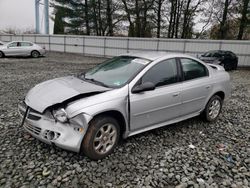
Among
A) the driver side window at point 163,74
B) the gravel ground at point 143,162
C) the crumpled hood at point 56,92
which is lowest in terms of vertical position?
the gravel ground at point 143,162

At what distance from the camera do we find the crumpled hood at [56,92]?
278cm

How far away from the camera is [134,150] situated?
10.6ft

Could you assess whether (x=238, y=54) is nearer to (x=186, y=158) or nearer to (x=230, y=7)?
(x=230, y=7)

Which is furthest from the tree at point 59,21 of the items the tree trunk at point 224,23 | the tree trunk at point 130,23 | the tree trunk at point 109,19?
the tree trunk at point 224,23

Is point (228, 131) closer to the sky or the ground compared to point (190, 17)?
closer to the ground

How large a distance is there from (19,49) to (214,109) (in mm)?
15287

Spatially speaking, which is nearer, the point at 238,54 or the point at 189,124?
the point at 189,124

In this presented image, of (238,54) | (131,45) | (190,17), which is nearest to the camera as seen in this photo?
(238,54)

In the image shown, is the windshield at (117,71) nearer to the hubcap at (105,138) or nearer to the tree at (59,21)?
the hubcap at (105,138)

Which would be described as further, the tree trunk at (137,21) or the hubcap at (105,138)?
the tree trunk at (137,21)

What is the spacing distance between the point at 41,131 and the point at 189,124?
2.93m

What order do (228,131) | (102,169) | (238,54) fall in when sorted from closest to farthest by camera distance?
(102,169), (228,131), (238,54)

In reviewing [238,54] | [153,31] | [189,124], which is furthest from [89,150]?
[153,31]

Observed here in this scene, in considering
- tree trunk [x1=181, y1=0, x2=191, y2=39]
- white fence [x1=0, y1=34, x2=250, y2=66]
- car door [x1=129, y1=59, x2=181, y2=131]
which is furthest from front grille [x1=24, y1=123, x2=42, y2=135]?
tree trunk [x1=181, y1=0, x2=191, y2=39]
